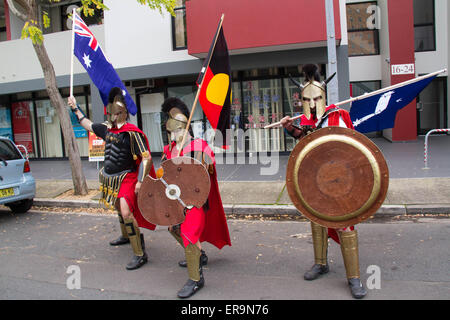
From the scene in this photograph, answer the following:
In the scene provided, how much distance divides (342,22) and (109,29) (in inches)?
274

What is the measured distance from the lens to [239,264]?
4.60 m

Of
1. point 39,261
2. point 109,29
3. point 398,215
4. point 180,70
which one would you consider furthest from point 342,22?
point 39,261

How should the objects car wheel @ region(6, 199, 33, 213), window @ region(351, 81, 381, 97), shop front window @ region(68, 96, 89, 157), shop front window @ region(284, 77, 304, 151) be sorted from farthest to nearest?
window @ region(351, 81, 381, 97) → shop front window @ region(68, 96, 89, 157) → shop front window @ region(284, 77, 304, 151) → car wheel @ region(6, 199, 33, 213)

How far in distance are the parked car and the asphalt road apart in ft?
2.81

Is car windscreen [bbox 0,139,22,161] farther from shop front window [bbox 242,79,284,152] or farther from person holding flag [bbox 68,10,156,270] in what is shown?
shop front window [bbox 242,79,284,152]

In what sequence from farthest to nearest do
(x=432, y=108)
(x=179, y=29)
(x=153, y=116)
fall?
1. (x=432, y=108)
2. (x=153, y=116)
3. (x=179, y=29)

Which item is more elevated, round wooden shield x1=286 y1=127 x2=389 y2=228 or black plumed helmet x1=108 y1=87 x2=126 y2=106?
black plumed helmet x1=108 y1=87 x2=126 y2=106

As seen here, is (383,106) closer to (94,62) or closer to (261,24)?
(94,62)

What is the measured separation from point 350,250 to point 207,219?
165 cm

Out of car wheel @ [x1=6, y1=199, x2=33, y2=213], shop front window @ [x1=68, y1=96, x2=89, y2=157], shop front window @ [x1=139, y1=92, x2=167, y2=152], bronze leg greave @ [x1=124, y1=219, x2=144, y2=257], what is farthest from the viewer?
shop front window @ [x1=68, y1=96, x2=89, y2=157]

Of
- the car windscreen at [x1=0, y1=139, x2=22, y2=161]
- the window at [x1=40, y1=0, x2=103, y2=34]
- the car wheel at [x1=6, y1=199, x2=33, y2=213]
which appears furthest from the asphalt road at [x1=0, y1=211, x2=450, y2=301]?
the window at [x1=40, y1=0, x2=103, y2=34]

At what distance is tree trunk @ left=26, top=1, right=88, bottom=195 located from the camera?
8187 millimetres

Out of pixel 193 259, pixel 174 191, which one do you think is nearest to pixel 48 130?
pixel 174 191

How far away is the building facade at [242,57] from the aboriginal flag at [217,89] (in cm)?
594
